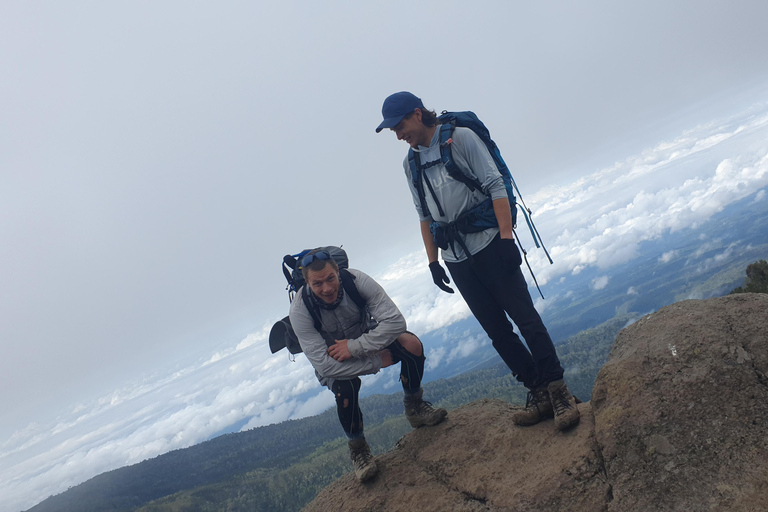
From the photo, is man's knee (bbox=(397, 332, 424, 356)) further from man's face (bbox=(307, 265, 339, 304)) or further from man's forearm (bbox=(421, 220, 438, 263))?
man's face (bbox=(307, 265, 339, 304))

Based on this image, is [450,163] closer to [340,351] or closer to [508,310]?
[508,310]

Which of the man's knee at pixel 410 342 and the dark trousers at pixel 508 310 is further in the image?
the man's knee at pixel 410 342

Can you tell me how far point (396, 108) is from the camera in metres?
6.81

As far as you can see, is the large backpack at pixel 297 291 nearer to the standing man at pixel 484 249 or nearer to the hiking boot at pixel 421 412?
the standing man at pixel 484 249

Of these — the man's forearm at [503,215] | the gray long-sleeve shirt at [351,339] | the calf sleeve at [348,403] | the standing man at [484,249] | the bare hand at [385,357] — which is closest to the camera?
the man's forearm at [503,215]

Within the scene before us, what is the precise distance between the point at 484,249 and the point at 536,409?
2.74 meters

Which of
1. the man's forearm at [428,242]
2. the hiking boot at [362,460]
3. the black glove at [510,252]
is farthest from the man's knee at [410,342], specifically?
the black glove at [510,252]

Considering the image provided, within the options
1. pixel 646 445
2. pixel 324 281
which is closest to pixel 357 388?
pixel 324 281

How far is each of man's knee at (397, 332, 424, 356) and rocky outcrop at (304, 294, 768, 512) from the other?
1903 millimetres

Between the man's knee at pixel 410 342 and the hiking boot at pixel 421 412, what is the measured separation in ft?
4.55

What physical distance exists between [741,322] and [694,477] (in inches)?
104

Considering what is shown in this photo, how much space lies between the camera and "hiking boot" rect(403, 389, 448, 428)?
344 inches

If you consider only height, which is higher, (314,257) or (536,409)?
(314,257)

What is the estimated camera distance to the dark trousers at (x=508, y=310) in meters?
6.46
